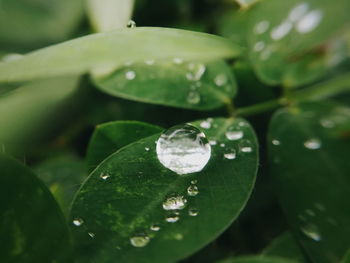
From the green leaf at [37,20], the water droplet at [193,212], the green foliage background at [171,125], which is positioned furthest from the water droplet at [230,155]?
the green leaf at [37,20]

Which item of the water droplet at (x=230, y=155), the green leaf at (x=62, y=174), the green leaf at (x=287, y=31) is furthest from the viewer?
the green leaf at (x=287, y=31)

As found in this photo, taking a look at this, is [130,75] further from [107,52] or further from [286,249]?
[286,249]

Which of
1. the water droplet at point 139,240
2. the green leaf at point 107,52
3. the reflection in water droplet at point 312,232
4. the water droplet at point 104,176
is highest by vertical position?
the green leaf at point 107,52

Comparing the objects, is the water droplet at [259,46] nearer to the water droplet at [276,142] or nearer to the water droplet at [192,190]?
the water droplet at [276,142]

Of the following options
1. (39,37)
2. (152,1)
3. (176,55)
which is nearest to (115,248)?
(176,55)

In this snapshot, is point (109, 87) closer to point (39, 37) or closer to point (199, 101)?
point (199, 101)
